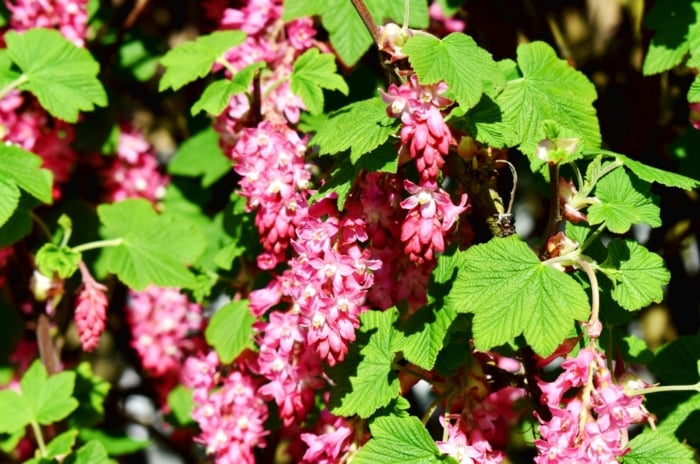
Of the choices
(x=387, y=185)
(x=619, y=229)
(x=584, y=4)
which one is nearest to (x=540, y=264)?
(x=619, y=229)

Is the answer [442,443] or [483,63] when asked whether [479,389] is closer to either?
[442,443]

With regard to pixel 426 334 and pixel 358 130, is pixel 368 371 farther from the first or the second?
pixel 358 130

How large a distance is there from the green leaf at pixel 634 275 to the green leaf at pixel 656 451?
0.84 feet

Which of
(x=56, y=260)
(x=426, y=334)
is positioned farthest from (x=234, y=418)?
(x=426, y=334)

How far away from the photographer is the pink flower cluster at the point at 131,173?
3455mm

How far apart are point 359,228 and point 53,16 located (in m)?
1.46

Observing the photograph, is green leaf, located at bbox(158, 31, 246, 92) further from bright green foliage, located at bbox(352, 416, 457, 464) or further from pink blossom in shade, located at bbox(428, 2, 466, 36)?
bright green foliage, located at bbox(352, 416, 457, 464)

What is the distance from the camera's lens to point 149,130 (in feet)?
13.3

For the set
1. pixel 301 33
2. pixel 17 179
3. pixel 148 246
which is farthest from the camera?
pixel 148 246

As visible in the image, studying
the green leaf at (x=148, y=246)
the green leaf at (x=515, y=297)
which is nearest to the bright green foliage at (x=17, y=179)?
the green leaf at (x=148, y=246)

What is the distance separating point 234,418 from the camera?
8.51 ft

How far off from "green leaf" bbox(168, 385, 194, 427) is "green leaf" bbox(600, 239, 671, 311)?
1857 millimetres

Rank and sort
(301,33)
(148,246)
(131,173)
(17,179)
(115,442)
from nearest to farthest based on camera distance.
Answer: (17,179) → (301,33) → (148,246) → (115,442) → (131,173)

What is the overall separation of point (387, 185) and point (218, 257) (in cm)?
78
